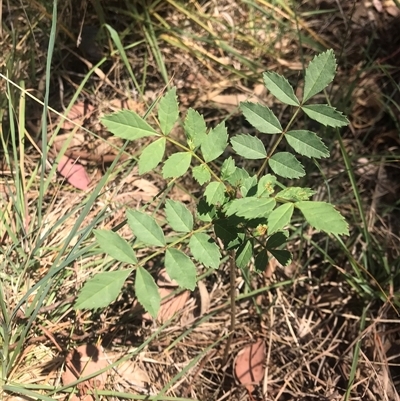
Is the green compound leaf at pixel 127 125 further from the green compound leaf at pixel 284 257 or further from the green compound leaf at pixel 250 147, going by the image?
the green compound leaf at pixel 284 257

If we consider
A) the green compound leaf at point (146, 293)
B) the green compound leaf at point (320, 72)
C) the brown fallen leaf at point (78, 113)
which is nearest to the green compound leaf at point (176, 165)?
the green compound leaf at point (146, 293)

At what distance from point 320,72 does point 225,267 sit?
96cm

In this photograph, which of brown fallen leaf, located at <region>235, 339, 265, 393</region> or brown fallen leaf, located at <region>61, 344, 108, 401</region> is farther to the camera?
brown fallen leaf, located at <region>235, 339, 265, 393</region>

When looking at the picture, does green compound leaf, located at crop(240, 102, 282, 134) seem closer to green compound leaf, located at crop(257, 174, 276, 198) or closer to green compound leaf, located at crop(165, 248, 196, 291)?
green compound leaf, located at crop(257, 174, 276, 198)

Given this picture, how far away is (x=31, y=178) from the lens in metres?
1.87

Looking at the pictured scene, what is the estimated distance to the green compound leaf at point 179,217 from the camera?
1.18 meters

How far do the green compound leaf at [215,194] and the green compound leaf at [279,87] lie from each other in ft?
0.89

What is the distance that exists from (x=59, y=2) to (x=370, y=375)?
1919 mm

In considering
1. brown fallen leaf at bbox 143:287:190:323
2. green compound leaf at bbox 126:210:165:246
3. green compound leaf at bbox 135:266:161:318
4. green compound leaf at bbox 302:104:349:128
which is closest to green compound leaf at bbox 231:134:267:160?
green compound leaf at bbox 302:104:349:128

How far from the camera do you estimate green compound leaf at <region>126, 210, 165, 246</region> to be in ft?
3.79

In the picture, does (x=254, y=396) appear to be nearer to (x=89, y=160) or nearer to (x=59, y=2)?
(x=89, y=160)

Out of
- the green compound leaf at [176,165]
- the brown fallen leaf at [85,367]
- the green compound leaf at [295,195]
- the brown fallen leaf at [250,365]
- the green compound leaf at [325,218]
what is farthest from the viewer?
the brown fallen leaf at [250,365]

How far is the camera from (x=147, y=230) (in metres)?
1.16

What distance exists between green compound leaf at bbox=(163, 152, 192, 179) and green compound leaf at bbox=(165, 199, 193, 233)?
8cm
